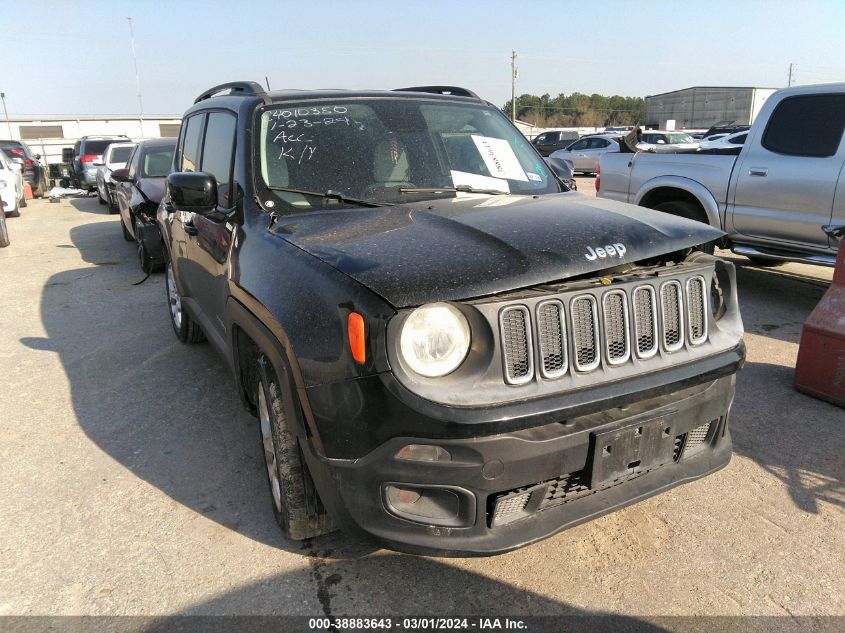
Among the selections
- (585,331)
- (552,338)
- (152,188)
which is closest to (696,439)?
(585,331)

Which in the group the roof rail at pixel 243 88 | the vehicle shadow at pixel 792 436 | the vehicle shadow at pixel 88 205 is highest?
the roof rail at pixel 243 88

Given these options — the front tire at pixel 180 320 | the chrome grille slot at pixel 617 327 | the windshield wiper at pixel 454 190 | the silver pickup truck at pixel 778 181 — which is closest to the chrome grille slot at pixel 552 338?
the chrome grille slot at pixel 617 327

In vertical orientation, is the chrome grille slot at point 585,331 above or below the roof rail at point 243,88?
below

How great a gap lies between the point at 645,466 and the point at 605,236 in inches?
34.9

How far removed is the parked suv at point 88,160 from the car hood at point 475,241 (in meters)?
18.7

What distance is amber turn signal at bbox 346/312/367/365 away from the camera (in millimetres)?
2082

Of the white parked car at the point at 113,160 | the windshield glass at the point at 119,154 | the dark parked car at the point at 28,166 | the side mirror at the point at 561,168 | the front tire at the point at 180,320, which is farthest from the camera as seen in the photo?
the dark parked car at the point at 28,166

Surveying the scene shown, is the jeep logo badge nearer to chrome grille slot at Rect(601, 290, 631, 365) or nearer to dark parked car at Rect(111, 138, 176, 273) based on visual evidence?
chrome grille slot at Rect(601, 290, 631, 365)

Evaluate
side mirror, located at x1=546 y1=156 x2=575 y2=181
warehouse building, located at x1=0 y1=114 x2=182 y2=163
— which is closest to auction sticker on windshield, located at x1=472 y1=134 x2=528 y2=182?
side mirror, located at x1=546 y1=156 x2=575 y2=181

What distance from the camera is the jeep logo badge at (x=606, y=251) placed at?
2352 millimetres

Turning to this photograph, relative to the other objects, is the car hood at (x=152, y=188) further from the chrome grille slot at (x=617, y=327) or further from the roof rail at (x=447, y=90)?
the chrome grille slot at (x=617, y=327)

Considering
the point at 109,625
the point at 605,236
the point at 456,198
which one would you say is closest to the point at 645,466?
the point at 605,236

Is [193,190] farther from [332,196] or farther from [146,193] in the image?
[146,193]

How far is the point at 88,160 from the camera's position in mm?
19203
